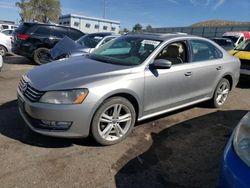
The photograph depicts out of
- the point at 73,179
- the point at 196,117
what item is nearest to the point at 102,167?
the point at 73,179

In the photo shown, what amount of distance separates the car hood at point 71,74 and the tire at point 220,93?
253 cm

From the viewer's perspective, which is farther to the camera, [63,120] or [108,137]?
[108,137]

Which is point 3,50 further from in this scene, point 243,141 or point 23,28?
point 243,141

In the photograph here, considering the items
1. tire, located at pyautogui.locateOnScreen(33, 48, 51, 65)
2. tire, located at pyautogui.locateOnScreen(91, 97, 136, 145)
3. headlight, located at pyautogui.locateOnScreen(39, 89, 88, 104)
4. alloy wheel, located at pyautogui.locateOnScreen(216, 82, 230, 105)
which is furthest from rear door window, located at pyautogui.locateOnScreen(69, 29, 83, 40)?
headlight, located at pyautogui.locateOnScreen(39, 89, 88, 104)

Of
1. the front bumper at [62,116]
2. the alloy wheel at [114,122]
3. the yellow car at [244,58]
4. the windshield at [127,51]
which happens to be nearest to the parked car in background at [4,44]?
the windshield at [127,51]

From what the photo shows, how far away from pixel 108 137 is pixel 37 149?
3.17 ft

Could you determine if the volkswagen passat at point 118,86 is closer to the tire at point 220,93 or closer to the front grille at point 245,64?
the tire at point 220,93

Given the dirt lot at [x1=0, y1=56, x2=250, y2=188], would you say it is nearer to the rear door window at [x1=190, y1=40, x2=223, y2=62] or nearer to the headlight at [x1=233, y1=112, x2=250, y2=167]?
the headlight at [x1=233, y1=112, x2=250, y2=167]

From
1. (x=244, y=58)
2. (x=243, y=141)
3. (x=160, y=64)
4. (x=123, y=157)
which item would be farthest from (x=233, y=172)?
(x=244, y=58)

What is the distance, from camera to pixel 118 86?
3490 mm

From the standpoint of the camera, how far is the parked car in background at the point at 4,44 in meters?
12.5

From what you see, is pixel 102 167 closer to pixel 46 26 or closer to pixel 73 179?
pixel 73 179

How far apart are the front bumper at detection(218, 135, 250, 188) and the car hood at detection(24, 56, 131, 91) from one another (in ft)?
6.36

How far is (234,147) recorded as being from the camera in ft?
6.70
